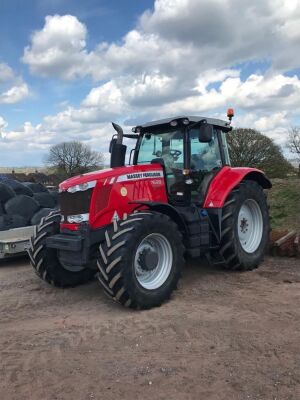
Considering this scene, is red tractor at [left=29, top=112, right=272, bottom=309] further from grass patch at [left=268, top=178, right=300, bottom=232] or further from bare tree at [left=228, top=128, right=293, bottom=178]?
bare tree at [left=228, top=128, right=293, bottom=178]

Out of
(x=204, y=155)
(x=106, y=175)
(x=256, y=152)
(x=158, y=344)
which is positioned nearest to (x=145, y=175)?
(x=106, y=175)

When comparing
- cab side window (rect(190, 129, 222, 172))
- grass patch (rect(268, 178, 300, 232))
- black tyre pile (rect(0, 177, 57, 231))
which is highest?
cab side window (rect(190, 129, 222, 172))

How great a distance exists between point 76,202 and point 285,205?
272 inches

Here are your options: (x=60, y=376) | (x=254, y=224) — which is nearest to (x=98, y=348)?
(x=60, y=376)

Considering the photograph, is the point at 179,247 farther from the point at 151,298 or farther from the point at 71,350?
the point at 71,350

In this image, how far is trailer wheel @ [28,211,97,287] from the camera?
20.2 feet

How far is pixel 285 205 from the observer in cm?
1113

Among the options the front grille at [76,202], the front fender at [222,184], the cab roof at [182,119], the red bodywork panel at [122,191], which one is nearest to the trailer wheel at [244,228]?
the front fender at [222,184]

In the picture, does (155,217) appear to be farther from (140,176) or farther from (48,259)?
(48,259)

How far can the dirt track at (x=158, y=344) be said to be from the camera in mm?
3510

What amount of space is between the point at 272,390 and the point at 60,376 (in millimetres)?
1686

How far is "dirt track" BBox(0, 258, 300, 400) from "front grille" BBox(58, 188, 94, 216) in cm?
117

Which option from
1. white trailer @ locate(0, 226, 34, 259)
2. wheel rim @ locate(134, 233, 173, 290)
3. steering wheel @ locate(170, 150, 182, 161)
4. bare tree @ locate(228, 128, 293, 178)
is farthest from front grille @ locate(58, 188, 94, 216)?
bare tree @ locate(228, 128, 293, 178)

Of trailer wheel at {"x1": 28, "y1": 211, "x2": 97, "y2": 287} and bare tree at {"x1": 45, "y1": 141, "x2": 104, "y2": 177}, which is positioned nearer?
trailer wheel at {"x1": 28, "y1": 211, "x2": 97, "y2": 287}
